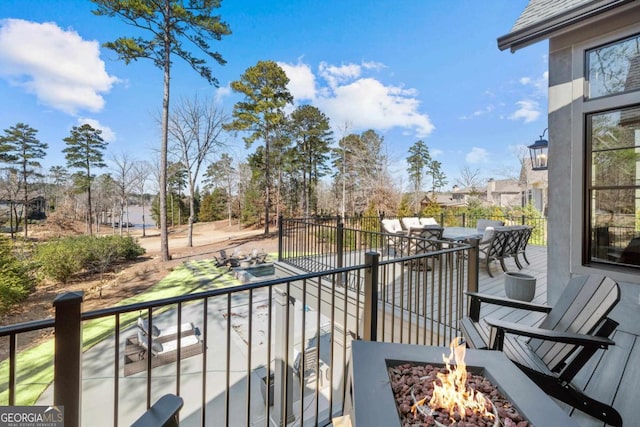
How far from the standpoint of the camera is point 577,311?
2.04 m

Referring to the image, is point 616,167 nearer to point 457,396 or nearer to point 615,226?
point 615,226

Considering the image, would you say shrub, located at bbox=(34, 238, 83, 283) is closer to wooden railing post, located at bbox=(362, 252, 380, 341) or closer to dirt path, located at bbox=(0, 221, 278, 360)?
dirt path, located at bbox=(0, 221, 278, 360)

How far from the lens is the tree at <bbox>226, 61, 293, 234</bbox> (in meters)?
17.4

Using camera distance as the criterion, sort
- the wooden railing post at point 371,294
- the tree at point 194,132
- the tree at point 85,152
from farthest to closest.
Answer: the tree at point 85,152
the tree at point 194,132
the wooden railing post at point 371,294

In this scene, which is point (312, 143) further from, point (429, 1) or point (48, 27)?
point (48, 27)

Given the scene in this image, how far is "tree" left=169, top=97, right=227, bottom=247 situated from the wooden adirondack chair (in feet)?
55.9

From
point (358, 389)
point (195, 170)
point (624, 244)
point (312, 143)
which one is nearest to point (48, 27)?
point (195, 170)

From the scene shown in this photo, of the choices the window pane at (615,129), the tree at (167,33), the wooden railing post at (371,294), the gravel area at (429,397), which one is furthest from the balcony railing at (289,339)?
the tree at (167,33)

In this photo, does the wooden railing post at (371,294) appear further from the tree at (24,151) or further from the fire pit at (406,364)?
the tree at (24,151)

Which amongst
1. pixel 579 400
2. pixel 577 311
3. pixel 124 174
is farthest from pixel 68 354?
pixel 124 174

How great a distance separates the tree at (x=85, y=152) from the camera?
2045cm

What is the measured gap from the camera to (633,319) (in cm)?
288

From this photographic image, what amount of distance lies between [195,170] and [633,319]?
59.6ft

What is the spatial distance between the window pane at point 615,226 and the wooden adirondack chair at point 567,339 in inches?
54.9
